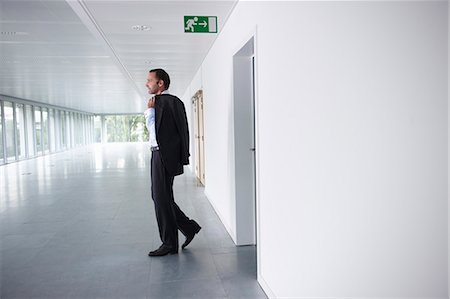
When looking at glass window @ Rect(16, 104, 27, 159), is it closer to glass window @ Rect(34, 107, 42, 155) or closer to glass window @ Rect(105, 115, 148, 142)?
glass window @ Rect(34, 107, 42, 155)

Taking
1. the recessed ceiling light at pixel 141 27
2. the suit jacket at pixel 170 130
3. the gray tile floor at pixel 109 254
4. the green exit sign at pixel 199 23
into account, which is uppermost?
the recessed ceiling light at pixel 141 27

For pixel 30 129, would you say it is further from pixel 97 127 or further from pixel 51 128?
pixel 97 127

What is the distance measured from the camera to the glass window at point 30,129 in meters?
18.2

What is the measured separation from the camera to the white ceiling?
4.23 meters

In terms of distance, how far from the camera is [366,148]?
6.09ft

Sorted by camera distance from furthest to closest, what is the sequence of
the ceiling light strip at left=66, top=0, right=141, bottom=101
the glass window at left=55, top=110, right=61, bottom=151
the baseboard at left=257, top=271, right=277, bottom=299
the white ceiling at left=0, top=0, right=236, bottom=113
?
the glass window at left=55, top=110, right=61, bottom=151
the white ceiling at left=0, top=0, right=236, bottom=113
the ceiling light strip at left=66, top=0, right=141, bottom=101
the baseboard at left=257, top=271, right=277, bottom=299

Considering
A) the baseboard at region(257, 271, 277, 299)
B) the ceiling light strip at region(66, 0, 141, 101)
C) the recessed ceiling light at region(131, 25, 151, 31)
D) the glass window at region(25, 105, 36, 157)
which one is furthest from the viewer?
the glass window at region(25, 105, 36, 157)

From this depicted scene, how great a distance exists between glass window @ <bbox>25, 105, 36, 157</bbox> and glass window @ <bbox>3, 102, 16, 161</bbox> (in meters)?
1.95

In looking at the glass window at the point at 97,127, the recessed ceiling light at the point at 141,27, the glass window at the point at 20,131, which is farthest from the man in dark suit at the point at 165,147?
the glass window at the point at 97,127

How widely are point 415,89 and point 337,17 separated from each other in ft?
1.73

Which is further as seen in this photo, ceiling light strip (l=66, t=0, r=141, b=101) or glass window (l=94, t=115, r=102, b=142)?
glass window (l=94, t=115, r=102, b=142)

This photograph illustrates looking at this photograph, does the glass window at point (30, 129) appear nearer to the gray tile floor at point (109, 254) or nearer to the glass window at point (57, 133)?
the glass window at point (57, 133)

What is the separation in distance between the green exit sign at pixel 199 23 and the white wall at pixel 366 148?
6.90 feet

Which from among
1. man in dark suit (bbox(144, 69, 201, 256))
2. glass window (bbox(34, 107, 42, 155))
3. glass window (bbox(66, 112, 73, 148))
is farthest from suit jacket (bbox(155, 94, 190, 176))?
glass window (bbox(66, 112, 73, 148))
